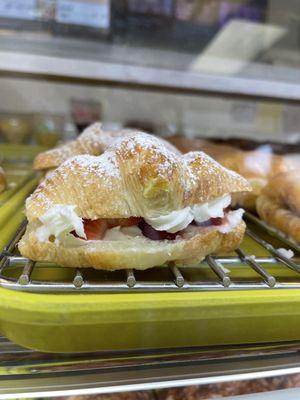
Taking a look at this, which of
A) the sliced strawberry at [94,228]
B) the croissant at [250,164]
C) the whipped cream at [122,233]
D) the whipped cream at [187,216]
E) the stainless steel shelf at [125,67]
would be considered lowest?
the croissant at [250,164]

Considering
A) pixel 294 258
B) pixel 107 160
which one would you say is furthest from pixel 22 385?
pixel 294 258

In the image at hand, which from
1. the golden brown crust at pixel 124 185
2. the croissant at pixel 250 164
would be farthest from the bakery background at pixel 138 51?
the golden brown crust at pixel 124 185

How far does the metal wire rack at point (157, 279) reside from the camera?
58cm

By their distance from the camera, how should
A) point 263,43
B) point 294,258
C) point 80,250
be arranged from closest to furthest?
1. point 80,250
2. point 294,258
3. point 263,43

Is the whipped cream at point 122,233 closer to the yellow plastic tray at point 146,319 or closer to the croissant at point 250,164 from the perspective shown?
the yellow plastic tray at point 146,319

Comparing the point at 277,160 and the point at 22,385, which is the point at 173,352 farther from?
the point at 277,160

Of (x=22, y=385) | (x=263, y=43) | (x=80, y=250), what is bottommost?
(x=22, y=385)

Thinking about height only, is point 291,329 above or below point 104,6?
below

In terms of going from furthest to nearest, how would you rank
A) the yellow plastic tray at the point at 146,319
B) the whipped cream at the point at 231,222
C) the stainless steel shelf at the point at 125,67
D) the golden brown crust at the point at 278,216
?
the stainless steel shelf at the point at 125,67 → the golden brown crust at the point at 278,216 → the whipped cream at the point at 231,222 → the yellow plastic tray at the point at 146,319

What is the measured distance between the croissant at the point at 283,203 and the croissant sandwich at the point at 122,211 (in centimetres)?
25

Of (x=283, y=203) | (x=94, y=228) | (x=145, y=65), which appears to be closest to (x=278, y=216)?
(x=283, y=203)

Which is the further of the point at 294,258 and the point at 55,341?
the point at 294,258

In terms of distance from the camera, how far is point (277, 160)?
3.93 ft

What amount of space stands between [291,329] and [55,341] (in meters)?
0.31
